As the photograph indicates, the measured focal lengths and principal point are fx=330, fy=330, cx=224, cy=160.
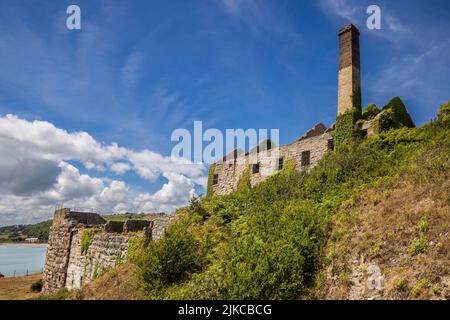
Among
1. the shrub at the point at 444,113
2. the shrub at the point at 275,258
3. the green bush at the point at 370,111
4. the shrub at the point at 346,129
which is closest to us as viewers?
the shrub at the point at 275,258

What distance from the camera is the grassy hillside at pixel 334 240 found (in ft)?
27.9

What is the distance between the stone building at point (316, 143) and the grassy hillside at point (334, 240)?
5268mm

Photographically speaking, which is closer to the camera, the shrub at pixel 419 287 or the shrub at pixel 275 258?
the shrub at pixel 419 287

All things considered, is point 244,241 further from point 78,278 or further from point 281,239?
point 78,278

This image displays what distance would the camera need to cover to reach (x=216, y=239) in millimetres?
13984

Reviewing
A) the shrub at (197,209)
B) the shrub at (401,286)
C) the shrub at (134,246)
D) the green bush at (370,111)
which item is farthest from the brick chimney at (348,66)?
the shrub at (401,286)

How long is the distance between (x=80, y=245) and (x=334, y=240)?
1686 centimetres

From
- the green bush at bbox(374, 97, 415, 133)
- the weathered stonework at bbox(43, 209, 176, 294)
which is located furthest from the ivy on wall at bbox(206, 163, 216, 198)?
the green bush at bbox(374, 97, 415, 133)

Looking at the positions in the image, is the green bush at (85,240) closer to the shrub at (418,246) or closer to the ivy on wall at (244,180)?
the ivy on wall at (244,180)

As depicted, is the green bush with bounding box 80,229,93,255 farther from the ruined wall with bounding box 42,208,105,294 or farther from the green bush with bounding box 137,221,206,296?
the green bush with bounding box 137,221,206,296

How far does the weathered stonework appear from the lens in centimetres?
1789
